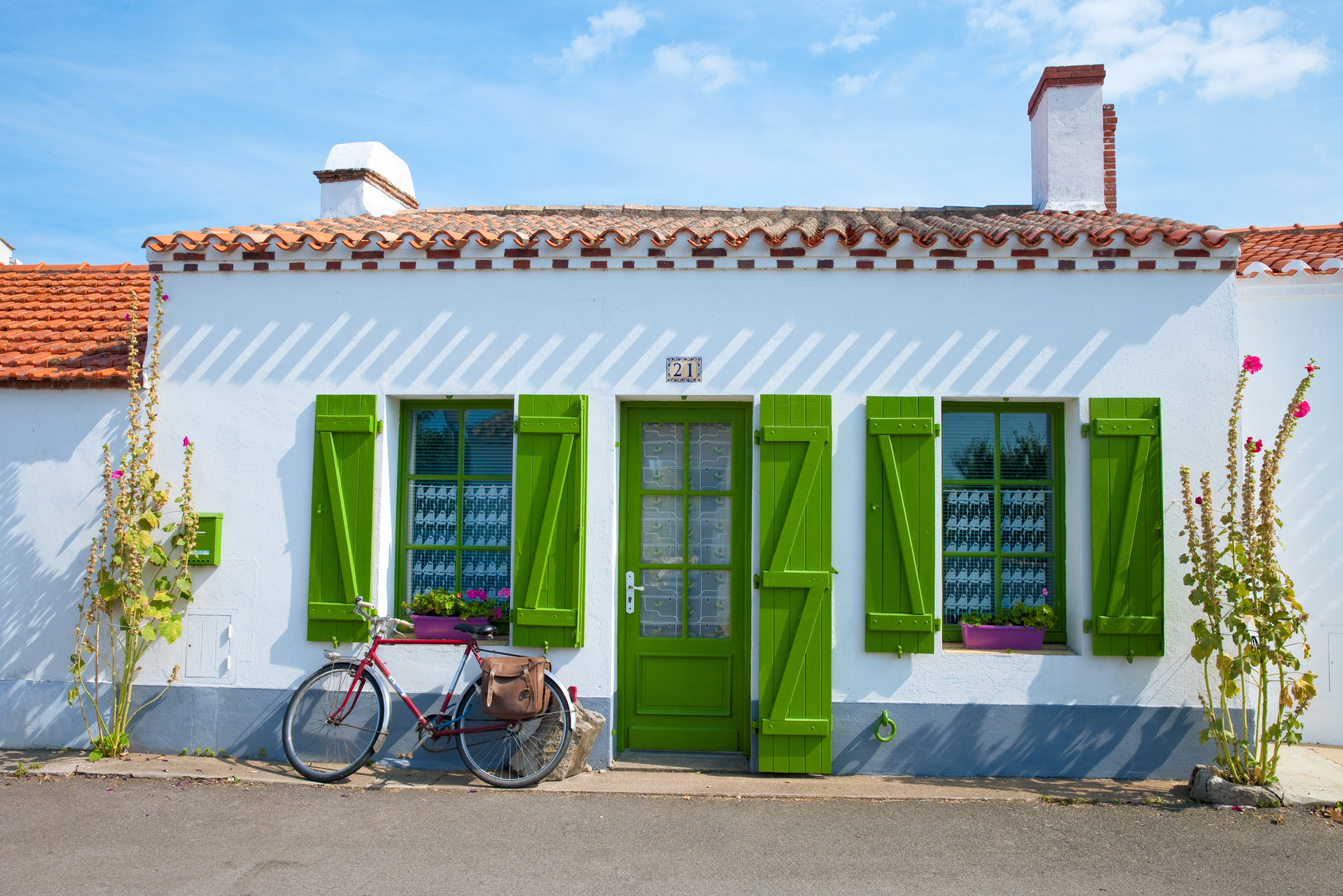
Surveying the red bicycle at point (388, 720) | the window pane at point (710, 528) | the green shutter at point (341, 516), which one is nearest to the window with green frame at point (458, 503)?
the green shutter at point (341, 516)

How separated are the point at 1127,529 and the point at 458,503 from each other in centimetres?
404

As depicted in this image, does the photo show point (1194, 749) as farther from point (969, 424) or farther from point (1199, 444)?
point (969, 424)

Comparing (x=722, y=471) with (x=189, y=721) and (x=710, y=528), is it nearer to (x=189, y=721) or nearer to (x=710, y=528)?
(x=710, y=528)

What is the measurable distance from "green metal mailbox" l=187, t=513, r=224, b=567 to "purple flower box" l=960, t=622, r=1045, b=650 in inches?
181

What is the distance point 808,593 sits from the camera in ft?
16.9

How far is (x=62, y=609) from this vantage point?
5.50 meters

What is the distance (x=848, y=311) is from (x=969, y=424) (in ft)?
3.47

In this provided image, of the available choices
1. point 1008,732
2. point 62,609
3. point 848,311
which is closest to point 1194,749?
point 1008,732

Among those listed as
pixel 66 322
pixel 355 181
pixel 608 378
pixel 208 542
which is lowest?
pixel 208 542

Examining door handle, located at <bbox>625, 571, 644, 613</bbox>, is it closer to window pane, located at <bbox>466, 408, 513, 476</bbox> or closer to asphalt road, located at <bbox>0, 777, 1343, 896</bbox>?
window pane, located at <bbox>466, 408, 513, 476</bbox>

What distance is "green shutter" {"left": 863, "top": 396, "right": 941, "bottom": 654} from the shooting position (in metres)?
5.11

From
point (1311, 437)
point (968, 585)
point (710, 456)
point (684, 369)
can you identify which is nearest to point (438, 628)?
point (710, 456)

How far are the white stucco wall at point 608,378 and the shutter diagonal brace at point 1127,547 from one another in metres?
0.17

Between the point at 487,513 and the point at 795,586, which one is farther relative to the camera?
the point at 487,513
